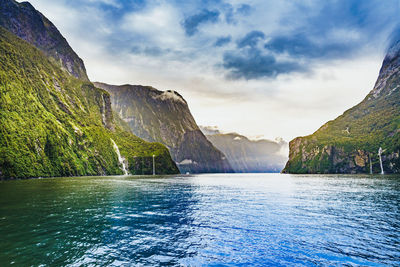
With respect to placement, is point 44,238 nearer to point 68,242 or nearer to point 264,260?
point 68,242

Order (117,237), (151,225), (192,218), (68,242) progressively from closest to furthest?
(68,242)
(117,237)
(151,225)
(192,218)

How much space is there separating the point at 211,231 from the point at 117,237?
8987mm

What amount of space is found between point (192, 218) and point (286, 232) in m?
12.0

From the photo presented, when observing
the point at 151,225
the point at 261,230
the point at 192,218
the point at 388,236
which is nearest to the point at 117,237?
the point at 151,225

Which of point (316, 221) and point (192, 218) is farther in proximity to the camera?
point (192, 218)

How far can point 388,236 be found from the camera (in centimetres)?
2291

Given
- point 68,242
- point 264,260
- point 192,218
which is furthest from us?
point 192,218

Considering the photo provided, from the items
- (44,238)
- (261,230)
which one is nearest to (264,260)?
(261,230)

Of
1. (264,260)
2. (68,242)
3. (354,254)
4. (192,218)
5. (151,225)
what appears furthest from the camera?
(192,218)

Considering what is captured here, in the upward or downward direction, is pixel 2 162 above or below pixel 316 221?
above

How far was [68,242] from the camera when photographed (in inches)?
817

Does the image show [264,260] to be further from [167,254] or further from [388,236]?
[388,236]

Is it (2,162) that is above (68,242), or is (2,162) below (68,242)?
above

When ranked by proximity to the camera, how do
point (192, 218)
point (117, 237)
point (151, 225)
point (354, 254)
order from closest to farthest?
1. point (354, 254)
2. point (117, 237)
3. point (151, 225)
4. point (192, 218)
